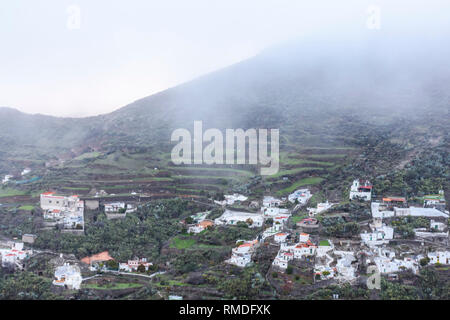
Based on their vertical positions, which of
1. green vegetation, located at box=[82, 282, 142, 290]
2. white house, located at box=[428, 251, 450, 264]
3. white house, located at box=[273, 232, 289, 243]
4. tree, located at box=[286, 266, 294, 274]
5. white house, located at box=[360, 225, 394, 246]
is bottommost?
green vegetation, located at box=[82, 282, 142, 290]

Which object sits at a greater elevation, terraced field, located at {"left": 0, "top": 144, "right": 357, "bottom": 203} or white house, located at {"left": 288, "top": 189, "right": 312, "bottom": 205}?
terraced field, located at {"left": 0, "top": 144, "right": 357, "bottom": 203}

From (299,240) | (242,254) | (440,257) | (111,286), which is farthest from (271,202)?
(111,286)

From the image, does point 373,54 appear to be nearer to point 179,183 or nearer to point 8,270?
point 179,183

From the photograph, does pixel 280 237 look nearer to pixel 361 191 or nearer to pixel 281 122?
pixel 361 191

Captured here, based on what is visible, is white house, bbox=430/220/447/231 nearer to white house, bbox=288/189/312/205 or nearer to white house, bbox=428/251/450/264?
white house, bbox=428/251/450/264

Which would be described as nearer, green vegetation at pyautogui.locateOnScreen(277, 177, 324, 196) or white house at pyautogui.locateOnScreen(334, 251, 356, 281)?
white house at pyautogui.locateOnScreen(334, 251, 356, 281)

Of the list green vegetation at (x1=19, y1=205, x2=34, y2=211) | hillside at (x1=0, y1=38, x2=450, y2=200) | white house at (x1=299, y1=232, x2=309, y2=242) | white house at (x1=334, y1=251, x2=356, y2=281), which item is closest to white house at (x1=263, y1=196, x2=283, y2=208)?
hillside at (x1=0, y1=38, x2=450, y2=200)

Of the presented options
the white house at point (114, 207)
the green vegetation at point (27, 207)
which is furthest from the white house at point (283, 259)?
the green vegetation at point (27, 207)
